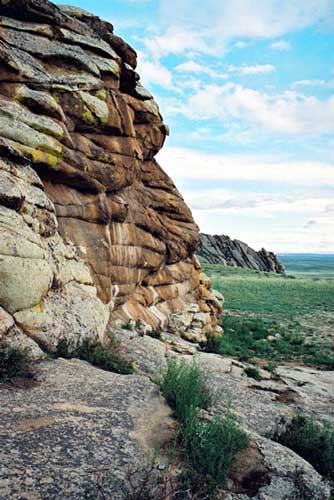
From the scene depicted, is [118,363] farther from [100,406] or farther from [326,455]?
[326,455]

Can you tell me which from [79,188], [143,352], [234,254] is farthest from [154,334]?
[234,254]

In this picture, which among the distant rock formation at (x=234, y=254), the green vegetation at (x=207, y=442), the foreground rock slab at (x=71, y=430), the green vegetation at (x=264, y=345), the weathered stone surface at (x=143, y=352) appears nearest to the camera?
the foreground rock slab at (x=71, y=430)

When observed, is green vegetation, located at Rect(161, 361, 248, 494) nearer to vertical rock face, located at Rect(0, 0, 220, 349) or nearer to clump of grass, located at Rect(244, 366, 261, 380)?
vertical rock face, located at Rect(0, 0, 220, 349)

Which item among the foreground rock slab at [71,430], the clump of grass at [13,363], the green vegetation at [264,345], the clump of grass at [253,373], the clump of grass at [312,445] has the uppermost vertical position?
the clump of grass at [13,363]

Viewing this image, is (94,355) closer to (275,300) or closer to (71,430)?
(71,430)

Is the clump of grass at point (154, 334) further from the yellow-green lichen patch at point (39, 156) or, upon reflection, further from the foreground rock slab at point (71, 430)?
the yellow-green lichen patch at point (39, 156)

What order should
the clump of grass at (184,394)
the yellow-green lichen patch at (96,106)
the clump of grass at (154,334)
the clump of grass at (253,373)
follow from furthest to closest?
the clump of grass at (154,334) < the yellow-green lichen patch at (96,106) < the clump of grass at (253,373) < the clump of grass at (184,394)

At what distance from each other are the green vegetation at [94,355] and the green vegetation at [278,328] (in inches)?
357

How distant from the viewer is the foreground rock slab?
4.75m

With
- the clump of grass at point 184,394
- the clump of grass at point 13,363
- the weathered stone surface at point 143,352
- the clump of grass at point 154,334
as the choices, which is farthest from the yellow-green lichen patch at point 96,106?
the clump of grass at point 184,394

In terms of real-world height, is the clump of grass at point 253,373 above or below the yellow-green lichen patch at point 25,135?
below

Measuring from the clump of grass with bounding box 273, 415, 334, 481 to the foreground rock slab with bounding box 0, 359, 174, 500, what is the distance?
107 inches

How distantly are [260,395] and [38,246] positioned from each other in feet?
28.1

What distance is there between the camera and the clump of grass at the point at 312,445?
6.91 meters
